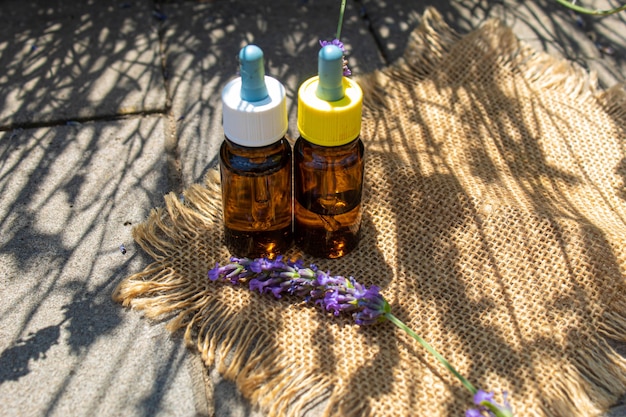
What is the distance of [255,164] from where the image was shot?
121cm

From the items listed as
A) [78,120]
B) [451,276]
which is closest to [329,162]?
[451,276]

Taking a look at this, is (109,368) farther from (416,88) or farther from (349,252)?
(416,88)

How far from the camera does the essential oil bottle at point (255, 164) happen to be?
110 cm

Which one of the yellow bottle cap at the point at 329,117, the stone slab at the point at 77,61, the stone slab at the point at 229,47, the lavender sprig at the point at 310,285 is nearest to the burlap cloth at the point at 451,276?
the lavender sprig at the point at 310,285

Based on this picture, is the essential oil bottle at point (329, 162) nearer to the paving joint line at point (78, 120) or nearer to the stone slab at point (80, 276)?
the stone slab at point (80, 276)

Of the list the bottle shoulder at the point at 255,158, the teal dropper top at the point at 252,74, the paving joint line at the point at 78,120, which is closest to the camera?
the teal dropper top at the point at 252,74

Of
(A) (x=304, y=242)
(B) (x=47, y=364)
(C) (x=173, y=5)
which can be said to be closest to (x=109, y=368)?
(B) (x=47, y=364)

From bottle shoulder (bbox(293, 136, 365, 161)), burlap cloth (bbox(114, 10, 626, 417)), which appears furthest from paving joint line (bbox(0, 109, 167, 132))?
bottle shoulder (bbox(293, 136, 365, 161))

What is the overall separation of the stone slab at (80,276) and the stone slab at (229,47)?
0.10 metres

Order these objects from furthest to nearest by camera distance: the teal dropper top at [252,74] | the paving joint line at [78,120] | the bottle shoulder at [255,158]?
the paving joint line at [78,120]
the bottle shoulder at [255,158]
the teal dropper top at [252,74]

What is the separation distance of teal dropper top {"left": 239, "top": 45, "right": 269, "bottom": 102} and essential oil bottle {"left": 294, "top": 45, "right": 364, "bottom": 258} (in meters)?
0.07

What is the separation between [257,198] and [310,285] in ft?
0.59

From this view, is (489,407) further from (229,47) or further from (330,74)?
(229,47)

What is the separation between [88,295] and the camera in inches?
53.2
